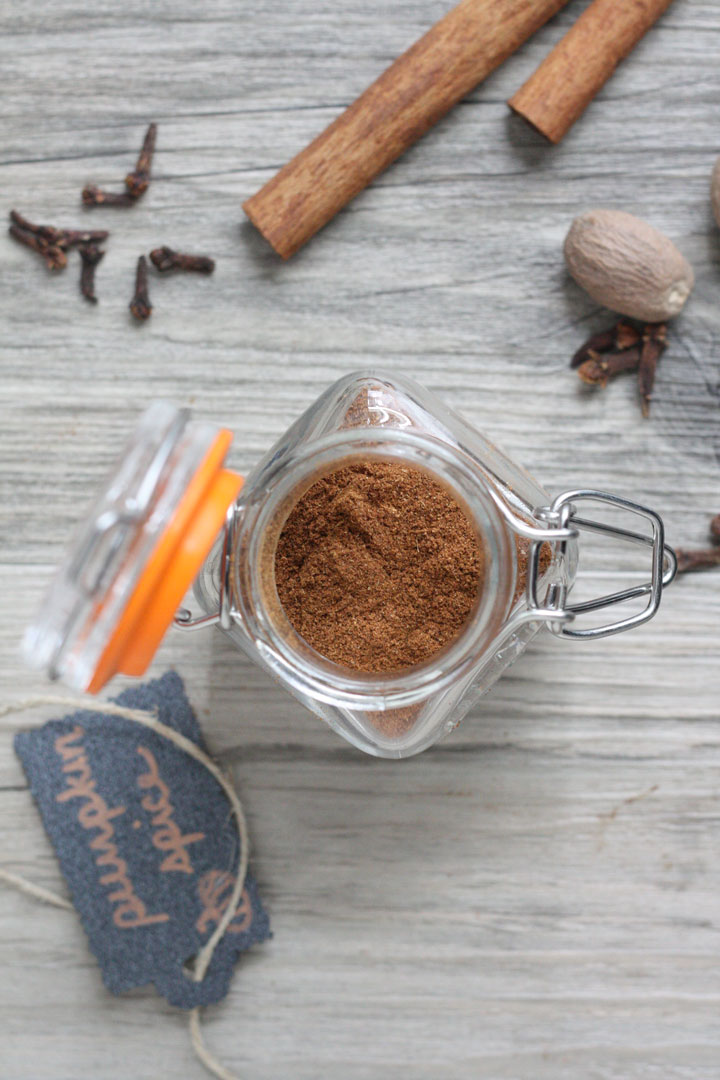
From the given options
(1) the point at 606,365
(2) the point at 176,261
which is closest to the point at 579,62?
(1) the point at 606,365

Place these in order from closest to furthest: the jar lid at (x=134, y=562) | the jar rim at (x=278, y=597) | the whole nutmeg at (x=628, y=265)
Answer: the jar lid at (x=134, y=562)
the jar rim at (x=278, y=597)
the whole nutmeg at (x=628, y=265)

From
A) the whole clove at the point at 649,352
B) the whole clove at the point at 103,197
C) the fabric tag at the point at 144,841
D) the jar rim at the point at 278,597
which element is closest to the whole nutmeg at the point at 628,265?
the whole clove at the point at 649,352

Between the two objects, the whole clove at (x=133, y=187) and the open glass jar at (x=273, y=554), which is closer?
the open glass jar at (x=273, y=554)

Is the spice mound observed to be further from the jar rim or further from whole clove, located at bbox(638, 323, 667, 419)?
whole clove, located at bbox(638, 323, 667, 419)

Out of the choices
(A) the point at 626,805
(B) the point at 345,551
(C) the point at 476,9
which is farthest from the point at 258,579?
(C) the point at 476,9

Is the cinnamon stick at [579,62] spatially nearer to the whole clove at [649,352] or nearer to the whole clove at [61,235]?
the whole clove at [649,352]

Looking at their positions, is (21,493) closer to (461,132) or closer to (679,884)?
(461,132)

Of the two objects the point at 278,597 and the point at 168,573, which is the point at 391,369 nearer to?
the point at 278,597
